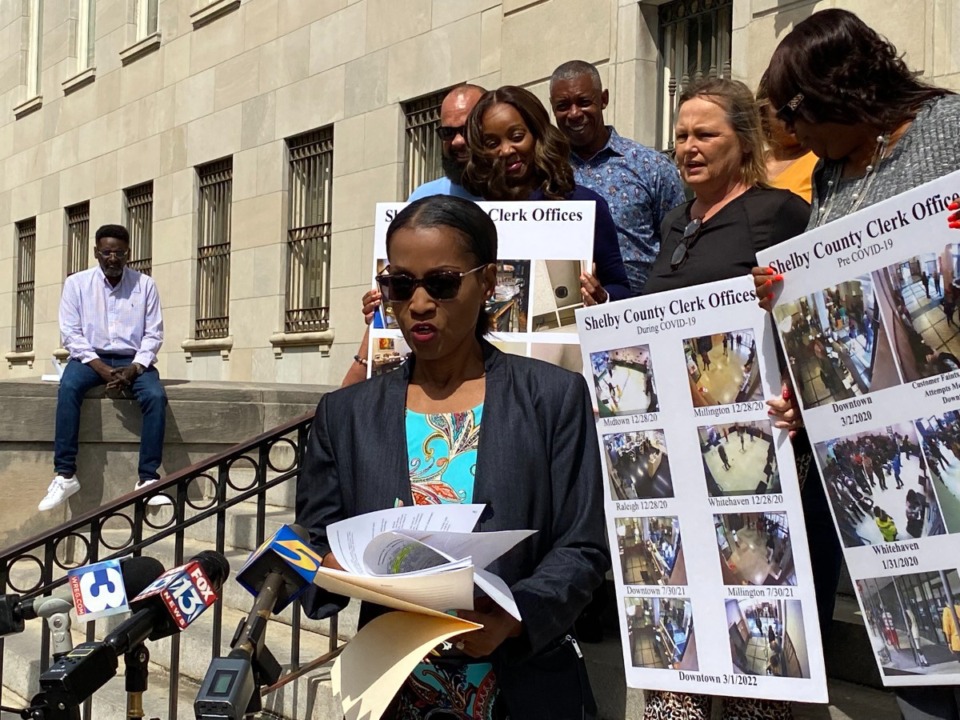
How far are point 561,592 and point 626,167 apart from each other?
107 inches

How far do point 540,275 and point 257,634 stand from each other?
223 cm

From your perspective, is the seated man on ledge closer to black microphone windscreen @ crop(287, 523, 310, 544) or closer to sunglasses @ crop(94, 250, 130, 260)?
sunglasses @ crop(94, 250, 130, 260)

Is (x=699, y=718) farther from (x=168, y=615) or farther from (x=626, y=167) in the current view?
(x=626, y=167)

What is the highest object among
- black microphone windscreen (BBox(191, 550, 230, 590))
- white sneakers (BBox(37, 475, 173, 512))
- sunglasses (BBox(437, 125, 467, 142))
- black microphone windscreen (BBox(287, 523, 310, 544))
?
sunglasses (BBox(437, 125, 467, 142))

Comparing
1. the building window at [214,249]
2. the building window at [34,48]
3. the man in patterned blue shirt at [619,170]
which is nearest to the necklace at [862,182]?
the man in patterned blue shirt at [619,170]

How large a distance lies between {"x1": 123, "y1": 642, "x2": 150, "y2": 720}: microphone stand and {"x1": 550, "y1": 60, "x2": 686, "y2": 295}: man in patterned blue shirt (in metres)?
2.66

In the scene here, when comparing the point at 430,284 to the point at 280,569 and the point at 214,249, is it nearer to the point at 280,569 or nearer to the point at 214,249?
the point at 280,569

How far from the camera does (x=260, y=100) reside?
14.9m

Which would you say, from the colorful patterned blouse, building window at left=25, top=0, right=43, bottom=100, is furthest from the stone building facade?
the colorful patterned blouse

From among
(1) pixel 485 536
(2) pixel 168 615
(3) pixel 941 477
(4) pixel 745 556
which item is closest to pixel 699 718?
(4) pixel 745 556

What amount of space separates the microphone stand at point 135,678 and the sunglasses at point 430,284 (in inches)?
33.4

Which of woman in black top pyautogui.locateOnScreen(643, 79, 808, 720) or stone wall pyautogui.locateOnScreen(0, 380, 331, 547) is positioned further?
stone wall pyautogui.locateOnScreen(0, 380, 331, 547)

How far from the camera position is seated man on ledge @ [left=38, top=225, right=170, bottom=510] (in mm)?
7832

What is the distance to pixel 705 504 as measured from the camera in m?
3.10
